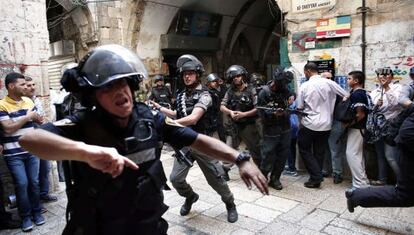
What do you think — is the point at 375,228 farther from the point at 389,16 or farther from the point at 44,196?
the point at 44,196

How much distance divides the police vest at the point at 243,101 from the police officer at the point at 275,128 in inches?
7.6

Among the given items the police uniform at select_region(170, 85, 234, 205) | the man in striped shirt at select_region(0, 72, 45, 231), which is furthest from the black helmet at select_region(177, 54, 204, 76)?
the man in striped shirt at select_region(0, 72, 45, 231)

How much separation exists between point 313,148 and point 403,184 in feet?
6.63

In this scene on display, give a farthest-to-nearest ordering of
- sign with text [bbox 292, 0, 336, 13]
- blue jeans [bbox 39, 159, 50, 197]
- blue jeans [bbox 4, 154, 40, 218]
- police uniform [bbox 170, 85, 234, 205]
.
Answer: sign with text [bbox 292, 0, 336, 13], blue jeans [bbox 39, 159, 50, 197], blue jeans [bbox 4, 154, 40, 218], police uniform [bbox 170, 85, 234, 205]

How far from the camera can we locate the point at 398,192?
2.98m

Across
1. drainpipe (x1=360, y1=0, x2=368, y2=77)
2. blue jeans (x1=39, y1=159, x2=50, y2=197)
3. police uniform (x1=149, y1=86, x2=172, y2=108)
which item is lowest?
blue jeans (x1=39, y1=159, x2=50, y2=197)

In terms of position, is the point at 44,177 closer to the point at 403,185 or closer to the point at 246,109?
the point at 246,109

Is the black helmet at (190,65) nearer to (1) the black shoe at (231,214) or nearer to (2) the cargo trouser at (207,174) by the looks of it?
(2) the cargo trouser at (207,174)

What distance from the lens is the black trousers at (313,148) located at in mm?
4652

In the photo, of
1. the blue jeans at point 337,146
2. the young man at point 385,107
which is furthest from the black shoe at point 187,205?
the young man at point 385,107

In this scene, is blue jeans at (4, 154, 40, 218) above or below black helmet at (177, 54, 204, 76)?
below

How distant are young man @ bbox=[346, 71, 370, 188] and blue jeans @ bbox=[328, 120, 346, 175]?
350 millimetres

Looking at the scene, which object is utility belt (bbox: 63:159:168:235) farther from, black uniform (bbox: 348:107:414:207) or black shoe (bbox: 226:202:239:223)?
black uniform (bbox: 348:107:414:207)

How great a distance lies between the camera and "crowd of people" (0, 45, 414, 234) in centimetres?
153
